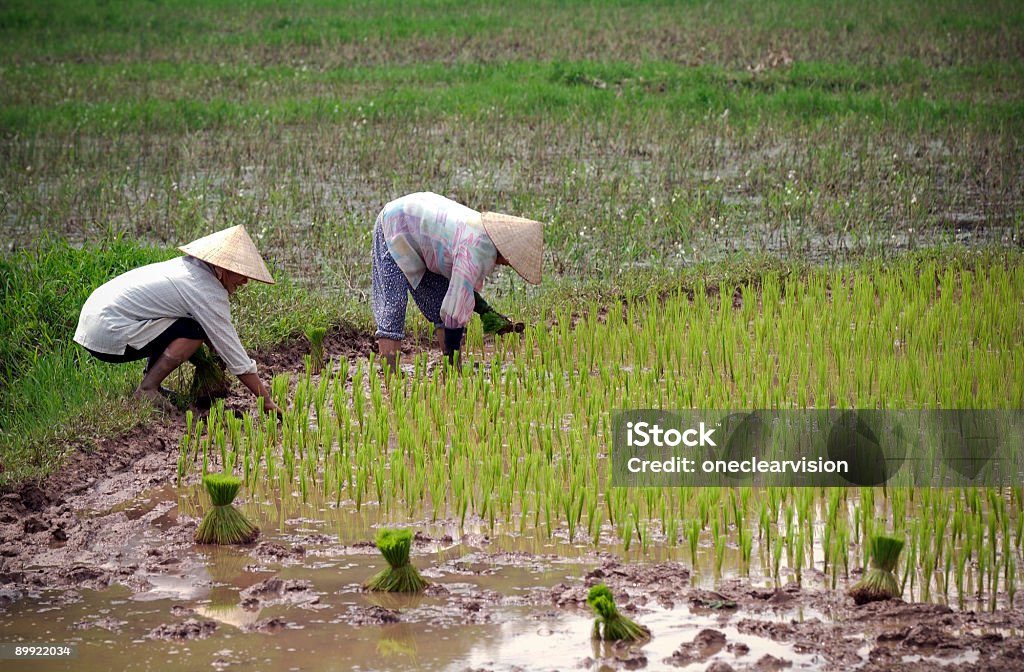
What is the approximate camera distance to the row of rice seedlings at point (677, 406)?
427cm

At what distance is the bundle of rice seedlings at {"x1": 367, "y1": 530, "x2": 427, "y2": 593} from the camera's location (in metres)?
3.88

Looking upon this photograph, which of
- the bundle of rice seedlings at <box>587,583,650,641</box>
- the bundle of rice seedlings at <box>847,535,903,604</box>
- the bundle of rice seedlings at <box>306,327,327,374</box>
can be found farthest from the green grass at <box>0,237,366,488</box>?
the bundle of rice seedlings at <box>847,535,903,604</box>

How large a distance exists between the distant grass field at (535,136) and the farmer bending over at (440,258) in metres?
0.77

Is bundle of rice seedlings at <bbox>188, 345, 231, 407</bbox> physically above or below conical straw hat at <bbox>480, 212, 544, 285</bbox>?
below

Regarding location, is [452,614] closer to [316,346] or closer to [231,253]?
[231,253]

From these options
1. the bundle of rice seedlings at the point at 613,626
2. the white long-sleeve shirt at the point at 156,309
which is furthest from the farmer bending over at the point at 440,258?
the bundle of rice seedlings at the point at 613,626

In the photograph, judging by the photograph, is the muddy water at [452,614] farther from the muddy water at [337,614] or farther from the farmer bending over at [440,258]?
the farmer bending over at [440,258]

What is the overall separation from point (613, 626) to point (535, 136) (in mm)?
8210

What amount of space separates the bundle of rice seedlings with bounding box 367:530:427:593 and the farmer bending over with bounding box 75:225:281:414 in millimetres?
1760

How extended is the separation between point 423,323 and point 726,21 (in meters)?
11.6

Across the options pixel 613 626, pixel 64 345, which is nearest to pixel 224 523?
pixel 613 626

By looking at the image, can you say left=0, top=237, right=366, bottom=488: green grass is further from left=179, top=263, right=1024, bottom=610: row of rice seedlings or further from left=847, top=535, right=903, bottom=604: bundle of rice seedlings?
left=847, top=535, right=903, bottom=604: bundle of rice seedlings

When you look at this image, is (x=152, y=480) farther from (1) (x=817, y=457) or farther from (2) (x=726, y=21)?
(2) (x=726, y=21)

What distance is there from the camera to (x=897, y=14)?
1681 centimetres
